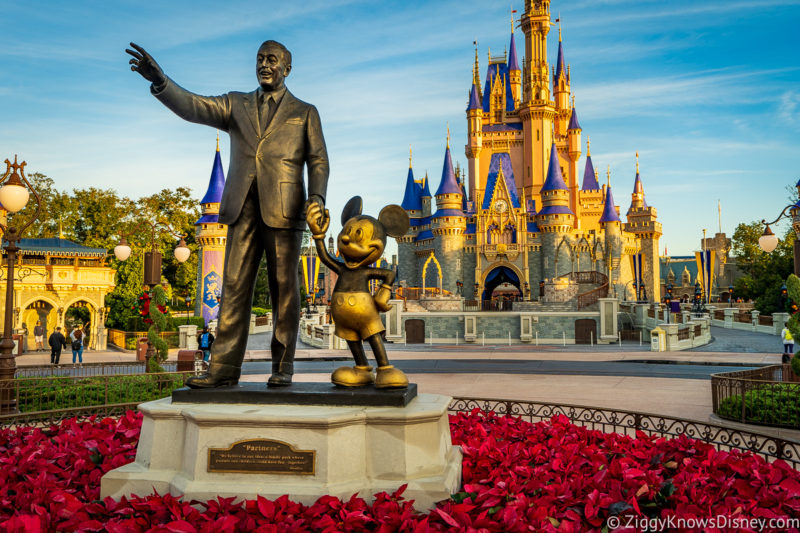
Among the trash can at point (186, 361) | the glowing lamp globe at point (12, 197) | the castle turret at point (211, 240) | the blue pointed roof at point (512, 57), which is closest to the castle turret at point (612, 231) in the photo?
the blue pointed roof at point (512, 57)

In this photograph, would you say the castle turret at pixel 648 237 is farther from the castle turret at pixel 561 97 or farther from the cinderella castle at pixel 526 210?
the castle turret at pixel 561 97

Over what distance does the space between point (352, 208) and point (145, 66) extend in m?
1.91

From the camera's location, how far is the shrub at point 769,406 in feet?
28.0

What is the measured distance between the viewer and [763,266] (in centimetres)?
4453

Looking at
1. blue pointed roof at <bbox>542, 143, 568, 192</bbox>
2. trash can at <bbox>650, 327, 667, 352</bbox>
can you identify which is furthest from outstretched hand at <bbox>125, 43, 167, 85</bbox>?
blue pointed roof at <bbox>542, 143, 568, 192</bbox>

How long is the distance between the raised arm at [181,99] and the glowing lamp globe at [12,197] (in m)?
6.46

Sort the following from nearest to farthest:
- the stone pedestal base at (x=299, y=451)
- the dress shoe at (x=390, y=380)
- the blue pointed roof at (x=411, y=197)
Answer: the stone pedestal base at (x=299, y=451)
the dress shoe at (x=390, y=380)
the blue pointed roof at (x=411, y=197)

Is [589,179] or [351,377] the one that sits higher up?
[589,179]

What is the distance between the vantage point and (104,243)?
4428 centimetres

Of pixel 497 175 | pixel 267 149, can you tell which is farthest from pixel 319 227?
pixel 497 175

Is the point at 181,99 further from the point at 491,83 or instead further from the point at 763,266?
the point at 491,83

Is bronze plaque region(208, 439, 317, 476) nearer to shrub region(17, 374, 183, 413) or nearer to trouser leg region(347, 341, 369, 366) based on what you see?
trouser leg region(347, 341, 369, 366)

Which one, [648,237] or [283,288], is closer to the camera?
[283,288]

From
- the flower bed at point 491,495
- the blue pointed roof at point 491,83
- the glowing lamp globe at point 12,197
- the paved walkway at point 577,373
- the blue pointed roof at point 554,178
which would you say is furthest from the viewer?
the blue pointed roof at point 491,83
